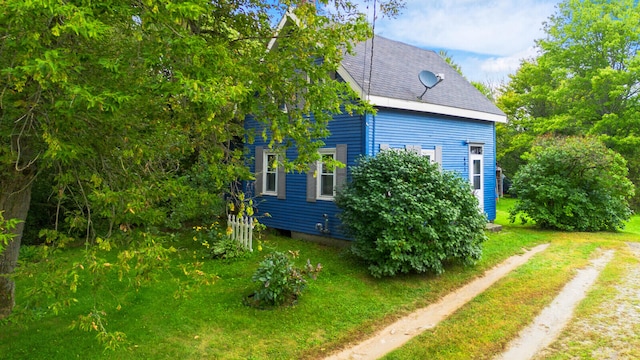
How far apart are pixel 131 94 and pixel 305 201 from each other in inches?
275

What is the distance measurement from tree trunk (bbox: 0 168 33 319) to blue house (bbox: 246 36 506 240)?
4.45 metres

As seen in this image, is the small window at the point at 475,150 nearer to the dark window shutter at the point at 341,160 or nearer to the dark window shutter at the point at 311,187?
the dark window shutter at the point at 341,160

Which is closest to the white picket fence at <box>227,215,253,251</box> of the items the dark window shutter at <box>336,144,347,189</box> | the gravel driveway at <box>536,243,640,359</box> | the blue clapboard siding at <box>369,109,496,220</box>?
the dark window shutter at <box>336,144,347,189</box>

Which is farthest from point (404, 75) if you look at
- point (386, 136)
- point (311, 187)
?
point (311, 187)

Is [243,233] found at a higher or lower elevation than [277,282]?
higher

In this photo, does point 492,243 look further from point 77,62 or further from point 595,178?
point 77,62

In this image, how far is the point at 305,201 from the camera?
9.98 meters

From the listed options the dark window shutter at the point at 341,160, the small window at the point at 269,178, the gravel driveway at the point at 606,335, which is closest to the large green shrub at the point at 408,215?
the dark window shutter at the point at 341,160

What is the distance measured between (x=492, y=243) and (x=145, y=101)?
9.26m

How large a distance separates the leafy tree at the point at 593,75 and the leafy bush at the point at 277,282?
759 inches

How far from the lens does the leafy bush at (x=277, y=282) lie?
5.70m

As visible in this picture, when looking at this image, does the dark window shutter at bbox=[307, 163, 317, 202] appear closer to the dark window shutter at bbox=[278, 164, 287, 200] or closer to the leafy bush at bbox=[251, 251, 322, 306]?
the dark window shutter at bbox=[278, 164, 287, 200]

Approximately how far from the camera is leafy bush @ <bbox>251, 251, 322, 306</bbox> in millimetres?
5699

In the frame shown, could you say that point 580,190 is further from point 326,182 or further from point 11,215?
point 11,215
